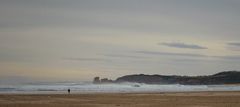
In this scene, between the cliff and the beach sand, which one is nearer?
the beach sand

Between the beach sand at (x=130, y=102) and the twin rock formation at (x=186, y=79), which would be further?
the twin rock formation at (x=186, y=79)

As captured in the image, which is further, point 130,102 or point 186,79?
point 186,79

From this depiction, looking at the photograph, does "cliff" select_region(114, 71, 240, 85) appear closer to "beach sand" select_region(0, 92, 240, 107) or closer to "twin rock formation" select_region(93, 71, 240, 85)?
"twin rock formation" select_region(93, 71, 240, 85)

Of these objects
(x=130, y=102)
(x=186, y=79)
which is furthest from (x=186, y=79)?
(x=130, y=102)

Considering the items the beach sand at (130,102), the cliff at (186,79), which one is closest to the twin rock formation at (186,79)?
the cliff at (186,79)

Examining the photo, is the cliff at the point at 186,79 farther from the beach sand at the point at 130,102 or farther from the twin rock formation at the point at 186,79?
the beach sand at the point at 130,102

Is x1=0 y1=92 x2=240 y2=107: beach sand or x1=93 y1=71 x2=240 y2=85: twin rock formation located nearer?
x1=0 y1=92 x2=240 y2=107: beach sand

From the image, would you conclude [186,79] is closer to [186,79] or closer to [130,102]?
[186,79]

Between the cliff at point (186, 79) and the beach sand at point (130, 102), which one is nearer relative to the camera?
the beach sand at point (130, 102)

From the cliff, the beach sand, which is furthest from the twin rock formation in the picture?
the beach sand

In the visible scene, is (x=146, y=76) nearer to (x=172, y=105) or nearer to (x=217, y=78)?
(x=217, y=78)

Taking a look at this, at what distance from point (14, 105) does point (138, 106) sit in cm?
955

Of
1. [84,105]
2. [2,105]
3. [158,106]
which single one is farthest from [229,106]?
[2,105]

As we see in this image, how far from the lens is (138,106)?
35.4m
